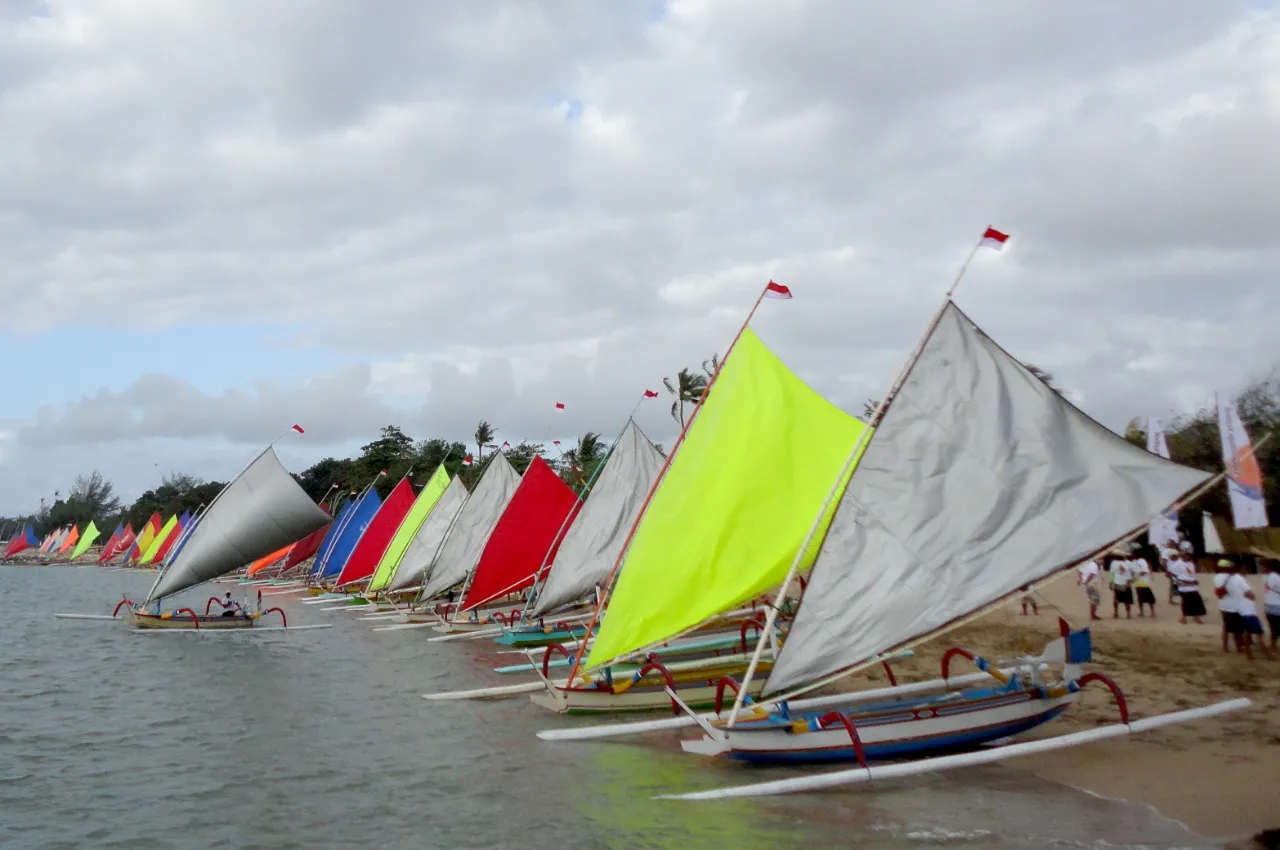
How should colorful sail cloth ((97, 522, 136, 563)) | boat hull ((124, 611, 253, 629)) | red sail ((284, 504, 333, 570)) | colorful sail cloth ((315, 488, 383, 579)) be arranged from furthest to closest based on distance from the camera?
1. colorful sail cloth ((97, 522, 136, 563))
2. red sail ((284, 504, 333, 570))
3. colorful sail cloth ((315, 488, 383, 579))
4. boat hull ((124, 611, 253, 629))

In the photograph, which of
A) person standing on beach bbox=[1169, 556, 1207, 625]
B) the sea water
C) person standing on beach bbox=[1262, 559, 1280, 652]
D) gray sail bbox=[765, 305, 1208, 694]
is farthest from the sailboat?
person standing on beach bbox=[1262, 559, 1280, 652]

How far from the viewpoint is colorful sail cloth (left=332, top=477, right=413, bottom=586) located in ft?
155

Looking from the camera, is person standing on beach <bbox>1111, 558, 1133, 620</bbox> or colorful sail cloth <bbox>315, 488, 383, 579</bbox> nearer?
person standing on beach <bbox>1111, 558, 1133, 620</bbox>

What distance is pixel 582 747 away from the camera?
15.1 metres

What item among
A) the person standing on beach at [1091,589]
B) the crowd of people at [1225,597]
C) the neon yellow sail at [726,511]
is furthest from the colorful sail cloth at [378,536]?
the neon yellow sail at [726,511]

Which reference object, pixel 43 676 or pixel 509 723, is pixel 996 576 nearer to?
pixel 509 723

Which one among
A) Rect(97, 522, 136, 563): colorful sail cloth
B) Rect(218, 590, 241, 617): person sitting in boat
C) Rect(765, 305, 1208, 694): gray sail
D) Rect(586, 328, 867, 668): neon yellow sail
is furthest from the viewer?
Rect(97, 522, 136, 563): colorful sail cloth

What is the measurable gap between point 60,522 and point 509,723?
190m

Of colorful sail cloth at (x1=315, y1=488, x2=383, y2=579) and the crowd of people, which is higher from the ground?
colorful sail cloth at (x1=315, y1=488, x2=383, y2=579)

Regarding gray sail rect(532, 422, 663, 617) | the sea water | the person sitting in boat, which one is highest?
gray sail rect(532, 422, 663, 617)

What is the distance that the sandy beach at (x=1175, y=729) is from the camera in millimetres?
11234

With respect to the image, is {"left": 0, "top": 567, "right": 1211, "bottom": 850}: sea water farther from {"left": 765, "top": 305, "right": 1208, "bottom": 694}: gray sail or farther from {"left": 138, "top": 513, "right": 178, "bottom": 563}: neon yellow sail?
{"left": 138, "top": 513, "right": 178, "bottom": 563}: neon yellow sail

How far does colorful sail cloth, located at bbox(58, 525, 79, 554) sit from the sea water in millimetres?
124198

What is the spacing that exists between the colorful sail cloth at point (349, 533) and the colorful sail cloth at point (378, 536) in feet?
7.93
